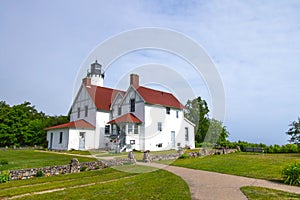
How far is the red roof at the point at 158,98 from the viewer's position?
86.9ft

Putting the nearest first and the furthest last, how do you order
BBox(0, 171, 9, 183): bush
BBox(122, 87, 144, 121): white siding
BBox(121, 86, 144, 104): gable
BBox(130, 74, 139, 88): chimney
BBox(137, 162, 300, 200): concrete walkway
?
BBox(137, 162, 300, 200): concrete walkway < BBox(0, 171, 9, 183): bush < BBox(122, 87, 144, 121): white siding < BBox(121, 86, 144, 104): gable < BBox(130, 74, 139, 88): chimney

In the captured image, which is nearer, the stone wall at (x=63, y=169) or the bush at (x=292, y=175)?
the bush at (x=292, y=175)

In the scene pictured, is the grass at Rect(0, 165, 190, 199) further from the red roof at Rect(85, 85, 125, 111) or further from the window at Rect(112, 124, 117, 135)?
the red roof at Rect(85, 85, 125, 111)

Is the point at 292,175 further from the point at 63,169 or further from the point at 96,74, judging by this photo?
the point at 96,74

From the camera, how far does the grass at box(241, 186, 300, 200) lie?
21.4ft

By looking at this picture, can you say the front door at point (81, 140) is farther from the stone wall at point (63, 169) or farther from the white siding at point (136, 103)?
the stone wall at point (63, 169)

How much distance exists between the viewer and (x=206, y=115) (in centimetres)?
3941

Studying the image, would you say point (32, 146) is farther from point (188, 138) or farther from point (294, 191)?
point (294, 191)

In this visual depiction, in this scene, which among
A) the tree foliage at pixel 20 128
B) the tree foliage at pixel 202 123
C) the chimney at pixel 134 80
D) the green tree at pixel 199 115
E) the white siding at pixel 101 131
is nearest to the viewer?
the chimney at pixel 134 80

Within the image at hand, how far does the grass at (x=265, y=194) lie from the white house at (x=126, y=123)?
17.9 m

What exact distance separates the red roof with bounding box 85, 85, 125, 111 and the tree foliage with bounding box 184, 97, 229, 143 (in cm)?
1234

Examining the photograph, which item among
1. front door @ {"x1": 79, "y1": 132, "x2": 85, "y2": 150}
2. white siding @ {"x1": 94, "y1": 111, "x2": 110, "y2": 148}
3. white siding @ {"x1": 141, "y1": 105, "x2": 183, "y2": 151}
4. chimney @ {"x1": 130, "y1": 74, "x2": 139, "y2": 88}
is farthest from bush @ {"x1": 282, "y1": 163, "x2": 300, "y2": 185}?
front door @ {"x1": 79, "y1": 132, "x2": 85, "y2": 150}

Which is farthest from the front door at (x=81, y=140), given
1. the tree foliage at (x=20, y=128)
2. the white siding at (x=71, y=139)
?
the tree foliage at (x=20, y=128)

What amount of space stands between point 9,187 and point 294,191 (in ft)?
33.3
